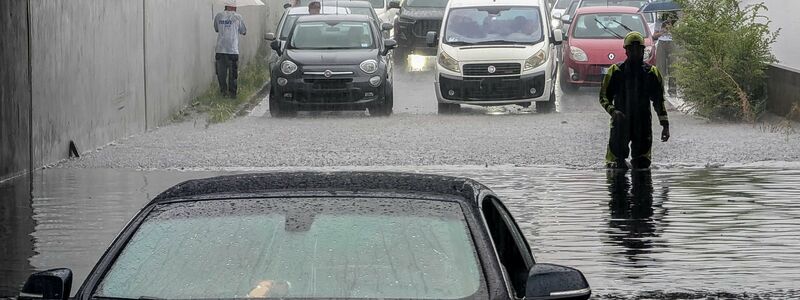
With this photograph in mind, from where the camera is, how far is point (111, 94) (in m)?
22.8

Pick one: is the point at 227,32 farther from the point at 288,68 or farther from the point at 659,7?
A: the point at 659,7

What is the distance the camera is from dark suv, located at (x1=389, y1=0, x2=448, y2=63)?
1560 inches

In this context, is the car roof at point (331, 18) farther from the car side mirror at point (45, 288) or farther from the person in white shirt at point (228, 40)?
the car side mirror at point (45, 288)

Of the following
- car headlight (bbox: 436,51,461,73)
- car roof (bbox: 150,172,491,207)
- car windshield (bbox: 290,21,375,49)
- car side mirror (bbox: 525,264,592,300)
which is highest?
car roof (bbox: 150,172,491,207)

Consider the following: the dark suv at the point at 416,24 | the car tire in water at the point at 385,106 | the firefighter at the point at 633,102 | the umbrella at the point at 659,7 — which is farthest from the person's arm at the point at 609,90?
the dark suv at the point at 416,24

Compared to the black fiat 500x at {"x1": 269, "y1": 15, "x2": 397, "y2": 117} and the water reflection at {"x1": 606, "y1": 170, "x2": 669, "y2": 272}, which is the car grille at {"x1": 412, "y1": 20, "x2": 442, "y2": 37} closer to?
the black fiat 500x at {"x1": 269, "y1": 15, "x2": 397, "y2": 117}

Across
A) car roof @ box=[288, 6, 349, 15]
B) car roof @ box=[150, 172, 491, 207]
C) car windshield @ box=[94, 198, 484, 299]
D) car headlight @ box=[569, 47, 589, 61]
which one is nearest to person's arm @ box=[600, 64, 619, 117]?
car roof @ box=[150, 172, 491, 207]

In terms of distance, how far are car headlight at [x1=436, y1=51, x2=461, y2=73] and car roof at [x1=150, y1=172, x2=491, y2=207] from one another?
878 inches

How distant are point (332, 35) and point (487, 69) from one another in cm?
260

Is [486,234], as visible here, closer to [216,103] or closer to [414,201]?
[414,201]

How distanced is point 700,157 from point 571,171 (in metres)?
2.06

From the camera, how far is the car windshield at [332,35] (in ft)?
96.0

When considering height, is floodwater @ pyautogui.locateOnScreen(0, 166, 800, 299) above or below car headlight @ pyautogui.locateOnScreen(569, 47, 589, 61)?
above

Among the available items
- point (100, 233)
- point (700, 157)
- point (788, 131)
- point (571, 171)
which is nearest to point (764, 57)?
point (788, 131)
